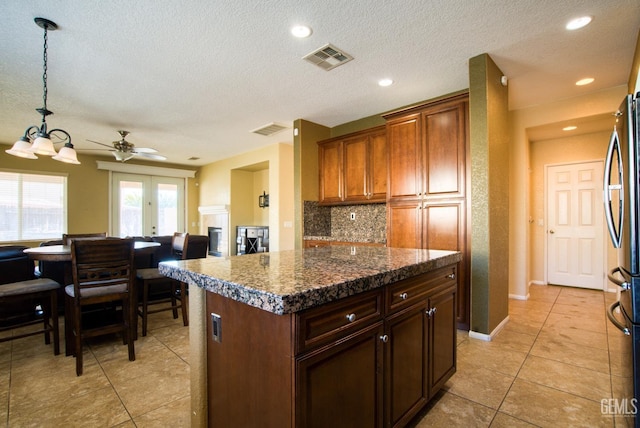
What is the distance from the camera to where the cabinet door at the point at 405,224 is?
3.24 m

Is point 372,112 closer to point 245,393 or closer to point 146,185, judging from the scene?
point 245,393

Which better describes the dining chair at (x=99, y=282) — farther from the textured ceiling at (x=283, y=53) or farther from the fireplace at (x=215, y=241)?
the fireplace at (x=215, y=241)

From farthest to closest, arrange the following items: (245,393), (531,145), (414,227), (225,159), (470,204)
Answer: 1. (225,159)
2. (531,145)
3. (414,227)
4. (470,204)
5. (245,393)

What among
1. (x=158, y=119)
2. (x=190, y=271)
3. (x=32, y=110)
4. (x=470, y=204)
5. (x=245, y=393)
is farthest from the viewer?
(x=158, y=119)

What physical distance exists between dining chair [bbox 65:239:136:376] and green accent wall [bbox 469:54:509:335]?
9.97 feet

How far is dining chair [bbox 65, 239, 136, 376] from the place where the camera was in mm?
2221

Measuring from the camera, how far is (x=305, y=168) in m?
4.52

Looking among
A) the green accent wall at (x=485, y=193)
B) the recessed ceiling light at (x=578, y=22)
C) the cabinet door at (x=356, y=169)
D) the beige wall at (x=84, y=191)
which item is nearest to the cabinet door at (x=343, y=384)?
the green accent wall at (x=485, y=193)

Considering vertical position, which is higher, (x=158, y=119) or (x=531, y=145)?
(x=158, y=119)

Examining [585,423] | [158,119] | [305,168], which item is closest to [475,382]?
[585,423]

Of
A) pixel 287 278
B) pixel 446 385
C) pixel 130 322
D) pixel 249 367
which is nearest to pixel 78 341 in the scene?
pixel 130 322

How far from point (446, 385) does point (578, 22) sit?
2885mm

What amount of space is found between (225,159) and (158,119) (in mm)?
2943

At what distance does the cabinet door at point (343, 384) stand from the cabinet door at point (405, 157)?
92.2 inches
